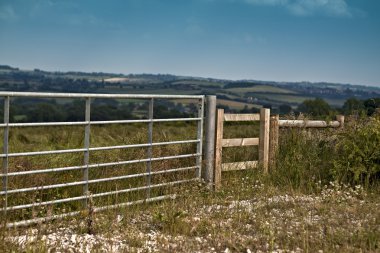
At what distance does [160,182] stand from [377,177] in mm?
4587

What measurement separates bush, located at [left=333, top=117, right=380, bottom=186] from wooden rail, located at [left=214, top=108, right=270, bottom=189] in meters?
1.50

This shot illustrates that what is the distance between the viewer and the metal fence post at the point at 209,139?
11.1m

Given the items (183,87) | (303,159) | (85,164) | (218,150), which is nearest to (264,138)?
(303,159)

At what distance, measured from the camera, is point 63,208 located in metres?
8.60

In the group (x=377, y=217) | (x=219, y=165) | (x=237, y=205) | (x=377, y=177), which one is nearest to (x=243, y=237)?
(x=237, y=205)

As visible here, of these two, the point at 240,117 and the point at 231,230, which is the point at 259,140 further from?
the point at 231,230

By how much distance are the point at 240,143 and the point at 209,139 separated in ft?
3.09

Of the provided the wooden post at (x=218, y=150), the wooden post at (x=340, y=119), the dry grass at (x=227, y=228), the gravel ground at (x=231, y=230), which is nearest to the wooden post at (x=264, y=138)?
the wooden post at (x=218, y=150)

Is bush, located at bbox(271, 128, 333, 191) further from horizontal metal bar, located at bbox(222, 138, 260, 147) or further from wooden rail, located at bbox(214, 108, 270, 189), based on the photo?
horizontal metal bar, located at bbox(222, 138, 260, 147)

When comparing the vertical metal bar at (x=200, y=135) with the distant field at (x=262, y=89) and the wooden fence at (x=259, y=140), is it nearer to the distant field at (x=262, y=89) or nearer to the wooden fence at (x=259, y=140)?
the wooden fence at (x=259, y=140)

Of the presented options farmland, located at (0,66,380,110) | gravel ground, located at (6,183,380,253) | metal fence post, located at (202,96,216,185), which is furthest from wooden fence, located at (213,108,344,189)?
farmland, located at (0,66,380,110)

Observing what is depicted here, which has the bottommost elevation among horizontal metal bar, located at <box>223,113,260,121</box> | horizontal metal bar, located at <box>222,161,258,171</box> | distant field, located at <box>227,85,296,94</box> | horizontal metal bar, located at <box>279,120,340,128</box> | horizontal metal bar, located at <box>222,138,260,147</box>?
horizontal metal bar, located at <box>222,161,258,171</box>

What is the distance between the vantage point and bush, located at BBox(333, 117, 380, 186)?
1134cm

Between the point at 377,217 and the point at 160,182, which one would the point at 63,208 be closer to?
the point at 160,182
